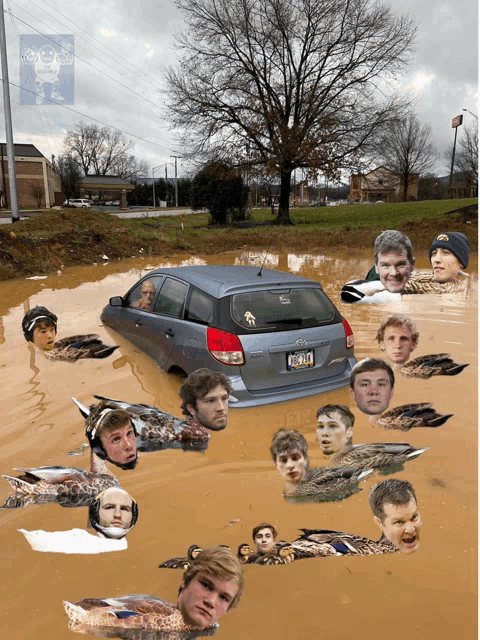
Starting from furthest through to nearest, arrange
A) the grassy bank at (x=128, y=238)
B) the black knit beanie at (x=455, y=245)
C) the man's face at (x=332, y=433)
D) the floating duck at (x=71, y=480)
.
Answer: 1. the grassy bank at (x=128, y=238)
2. the man's face at (x=332, y=433)
3. the floating duck at (x=71, y=480)
4. the black knit beanie at (x=455, y=245)

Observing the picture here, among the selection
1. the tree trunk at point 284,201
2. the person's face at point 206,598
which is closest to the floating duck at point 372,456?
the person's face at point 206,598

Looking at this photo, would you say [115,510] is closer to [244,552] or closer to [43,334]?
[244,552]

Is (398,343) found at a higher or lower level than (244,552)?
higher

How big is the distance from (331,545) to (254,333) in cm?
169

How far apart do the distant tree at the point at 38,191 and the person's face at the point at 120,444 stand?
5295cm

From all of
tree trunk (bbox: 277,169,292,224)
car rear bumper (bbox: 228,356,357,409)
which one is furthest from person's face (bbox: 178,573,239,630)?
tree trunk (bbox: 277,169,292,224)

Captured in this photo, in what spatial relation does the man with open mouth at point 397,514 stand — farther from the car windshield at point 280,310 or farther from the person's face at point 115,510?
the car windshield at point 280,310

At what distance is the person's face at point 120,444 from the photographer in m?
1.70

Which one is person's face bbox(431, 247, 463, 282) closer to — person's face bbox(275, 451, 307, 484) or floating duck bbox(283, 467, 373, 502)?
person's face bbox(275, 451, 307, 484)

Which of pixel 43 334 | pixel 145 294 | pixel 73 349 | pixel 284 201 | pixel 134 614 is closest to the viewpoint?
A: pixel 134 614

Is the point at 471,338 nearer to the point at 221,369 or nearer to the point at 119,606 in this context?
the point at 221,369

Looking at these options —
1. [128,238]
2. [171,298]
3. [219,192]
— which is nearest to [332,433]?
[171,298]

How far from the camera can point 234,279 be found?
416 centimetres

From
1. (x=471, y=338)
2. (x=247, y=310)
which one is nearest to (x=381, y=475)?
(x=247, y=310)
